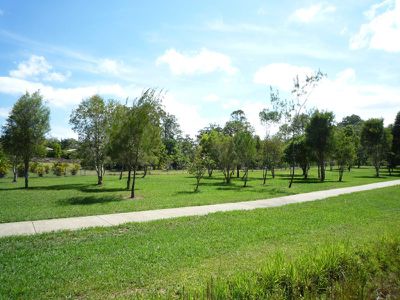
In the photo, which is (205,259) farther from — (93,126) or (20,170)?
(20,170)

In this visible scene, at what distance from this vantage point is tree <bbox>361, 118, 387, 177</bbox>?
5028cm

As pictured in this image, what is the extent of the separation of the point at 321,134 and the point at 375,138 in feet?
52.5

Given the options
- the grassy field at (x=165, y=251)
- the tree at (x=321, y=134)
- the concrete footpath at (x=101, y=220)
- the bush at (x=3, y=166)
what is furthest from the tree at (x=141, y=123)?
the bush at (x=3, y=166)

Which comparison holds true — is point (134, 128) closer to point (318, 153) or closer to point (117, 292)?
point (117, 292)

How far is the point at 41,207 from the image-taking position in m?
14.8

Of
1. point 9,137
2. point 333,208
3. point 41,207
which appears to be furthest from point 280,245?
point 9,137

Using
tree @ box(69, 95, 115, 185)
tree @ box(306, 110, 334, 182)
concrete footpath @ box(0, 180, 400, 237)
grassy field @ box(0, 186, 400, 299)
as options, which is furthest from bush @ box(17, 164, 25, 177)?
grassy field @ box(0, 186, 400, 299)

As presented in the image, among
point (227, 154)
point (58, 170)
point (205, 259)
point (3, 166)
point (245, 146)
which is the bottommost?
point (58, 170)

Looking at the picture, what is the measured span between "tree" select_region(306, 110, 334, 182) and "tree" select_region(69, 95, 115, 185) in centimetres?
2621

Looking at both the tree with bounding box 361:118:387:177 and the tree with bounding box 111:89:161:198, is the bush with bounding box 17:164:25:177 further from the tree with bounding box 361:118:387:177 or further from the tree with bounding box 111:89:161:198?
the tree with bounding box 361:118:387:177

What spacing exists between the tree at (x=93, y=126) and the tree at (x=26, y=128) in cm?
415

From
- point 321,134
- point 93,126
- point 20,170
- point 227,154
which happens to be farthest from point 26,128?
point 321,134

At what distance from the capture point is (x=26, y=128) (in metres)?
27.4

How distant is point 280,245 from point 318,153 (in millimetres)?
36405
